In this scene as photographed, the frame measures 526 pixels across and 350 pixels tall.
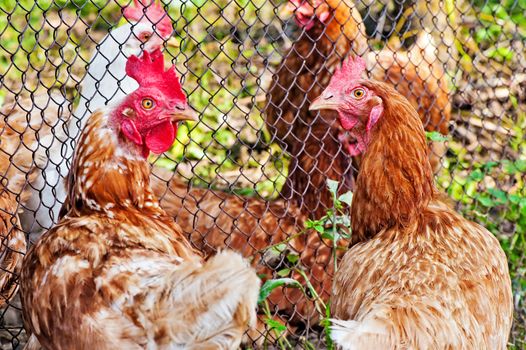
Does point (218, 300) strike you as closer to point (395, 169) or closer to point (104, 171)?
point (104, 171)

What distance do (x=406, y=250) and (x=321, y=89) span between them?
2000mm

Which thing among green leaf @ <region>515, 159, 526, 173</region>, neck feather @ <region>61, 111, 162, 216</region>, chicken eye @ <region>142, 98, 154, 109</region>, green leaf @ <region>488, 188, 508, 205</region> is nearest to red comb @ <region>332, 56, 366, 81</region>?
chicken eye @ <region>142, 98, 154, 109</region>

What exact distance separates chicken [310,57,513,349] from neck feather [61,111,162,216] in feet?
2.89

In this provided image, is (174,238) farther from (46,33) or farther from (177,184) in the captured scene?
(46,33)

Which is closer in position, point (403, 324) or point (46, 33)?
point (403, 324)

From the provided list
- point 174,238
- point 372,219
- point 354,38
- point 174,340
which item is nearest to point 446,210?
point 372,219

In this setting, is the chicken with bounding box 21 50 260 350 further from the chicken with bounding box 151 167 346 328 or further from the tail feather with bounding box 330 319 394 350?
the chicken with bounding box 151 167 346 328

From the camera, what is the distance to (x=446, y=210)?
358cm

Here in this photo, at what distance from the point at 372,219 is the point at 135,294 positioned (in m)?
1.14

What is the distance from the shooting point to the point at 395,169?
346cm

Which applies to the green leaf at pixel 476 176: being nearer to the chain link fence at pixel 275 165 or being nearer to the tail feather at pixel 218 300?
the chain link fence at pixel 275 165

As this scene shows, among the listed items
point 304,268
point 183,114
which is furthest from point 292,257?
point 183,114

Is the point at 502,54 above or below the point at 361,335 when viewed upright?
below

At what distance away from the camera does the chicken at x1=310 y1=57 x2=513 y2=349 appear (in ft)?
9.72
